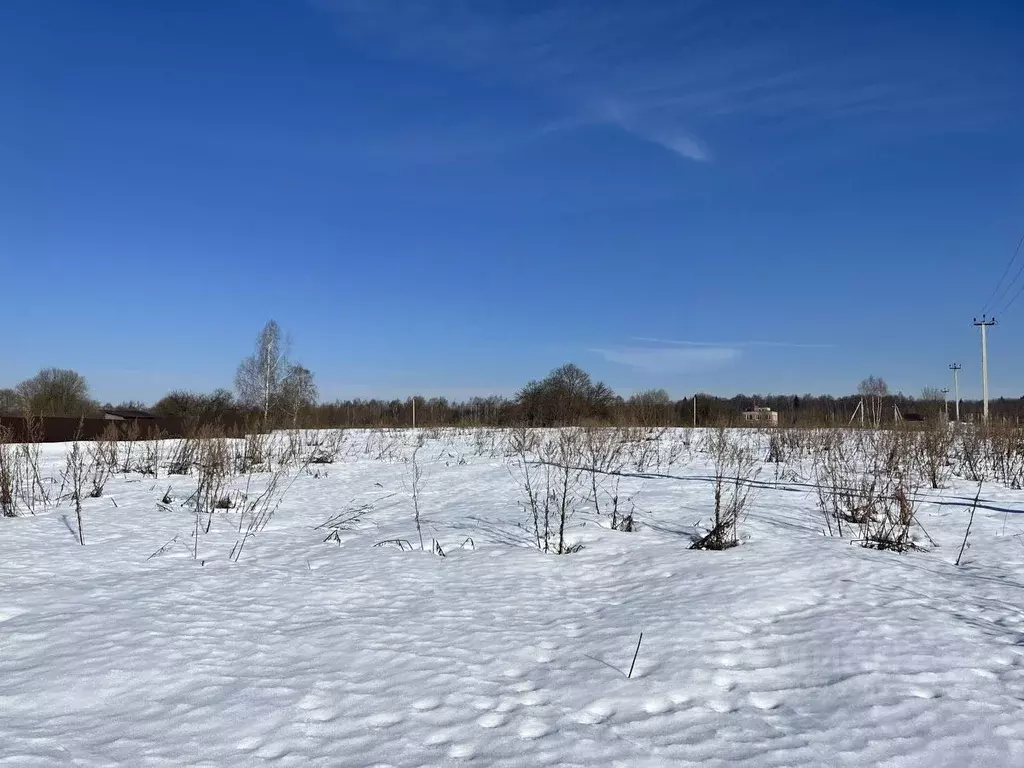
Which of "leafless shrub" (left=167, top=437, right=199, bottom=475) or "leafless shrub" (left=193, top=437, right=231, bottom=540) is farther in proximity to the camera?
"leafless shrub" (left=167, top=437, right=199, bottom=475)

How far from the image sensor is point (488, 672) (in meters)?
2.95

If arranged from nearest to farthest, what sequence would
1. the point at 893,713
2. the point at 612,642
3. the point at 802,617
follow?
Result: 1. the point at 893,713
2. the point at 612,642
3. the point at 802,617

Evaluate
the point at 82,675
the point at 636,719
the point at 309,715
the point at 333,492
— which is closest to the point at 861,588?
the point at 636,719

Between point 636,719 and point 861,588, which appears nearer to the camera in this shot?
point 636,719

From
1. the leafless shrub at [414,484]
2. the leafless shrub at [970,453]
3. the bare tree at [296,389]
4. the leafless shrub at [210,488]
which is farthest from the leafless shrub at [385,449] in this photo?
the bare tree at [296,389]

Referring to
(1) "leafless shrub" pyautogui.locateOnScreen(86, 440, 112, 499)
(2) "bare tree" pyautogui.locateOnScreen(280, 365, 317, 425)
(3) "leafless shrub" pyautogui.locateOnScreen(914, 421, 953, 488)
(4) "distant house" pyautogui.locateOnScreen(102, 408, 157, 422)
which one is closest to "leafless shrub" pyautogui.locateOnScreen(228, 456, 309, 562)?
(1) "leafless shrub" pyautogui.locateOnScreen(86, 440, 112, 499)

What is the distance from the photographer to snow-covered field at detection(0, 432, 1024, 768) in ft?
7.48

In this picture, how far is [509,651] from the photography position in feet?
10.6

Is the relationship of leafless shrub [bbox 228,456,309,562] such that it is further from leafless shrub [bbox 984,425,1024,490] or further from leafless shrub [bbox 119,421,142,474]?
leafless shrub [bbox 984,425,1024,490]

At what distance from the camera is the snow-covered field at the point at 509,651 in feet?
7.48

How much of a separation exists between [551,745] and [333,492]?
7678 millimetres

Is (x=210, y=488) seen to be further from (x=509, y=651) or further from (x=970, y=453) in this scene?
(x=970, y=453)

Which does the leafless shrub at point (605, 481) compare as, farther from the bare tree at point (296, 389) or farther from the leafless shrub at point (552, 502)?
the bare tree at point (296, 389)

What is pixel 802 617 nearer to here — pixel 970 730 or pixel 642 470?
pixel 970 730
